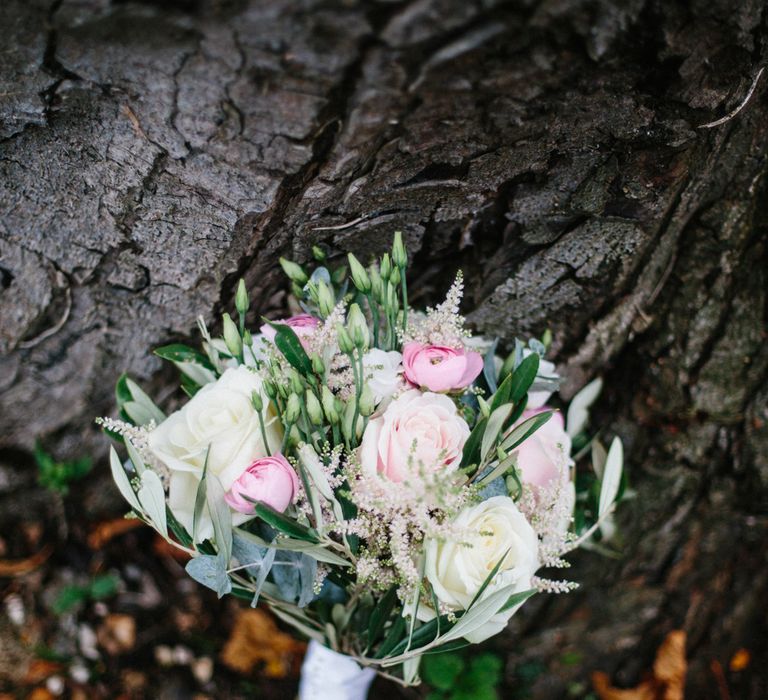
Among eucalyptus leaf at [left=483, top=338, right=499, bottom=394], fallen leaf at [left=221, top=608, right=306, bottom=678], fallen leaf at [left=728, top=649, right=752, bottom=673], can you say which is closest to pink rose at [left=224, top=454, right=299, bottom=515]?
eucalyptus leaf at [left=483, top=338, right=499, bottom=394]

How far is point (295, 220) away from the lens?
0.98 m

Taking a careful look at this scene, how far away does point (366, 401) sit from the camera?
2.60 ft

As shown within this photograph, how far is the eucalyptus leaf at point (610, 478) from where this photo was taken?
1029 millimetres

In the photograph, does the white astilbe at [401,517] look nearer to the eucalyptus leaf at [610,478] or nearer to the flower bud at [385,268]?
the flower bud at [385,268]

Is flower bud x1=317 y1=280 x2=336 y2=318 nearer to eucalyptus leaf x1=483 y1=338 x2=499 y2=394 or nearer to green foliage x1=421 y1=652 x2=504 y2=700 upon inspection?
eucalyptus leaf x1=483 y1=338 x2=499 y2=394

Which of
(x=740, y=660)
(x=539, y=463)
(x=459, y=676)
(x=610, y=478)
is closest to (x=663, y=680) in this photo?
(x=740, y=660)

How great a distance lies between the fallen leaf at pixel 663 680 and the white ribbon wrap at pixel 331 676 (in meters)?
0.85

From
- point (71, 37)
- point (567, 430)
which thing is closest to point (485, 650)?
point (567, 430)

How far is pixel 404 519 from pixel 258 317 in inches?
21.1

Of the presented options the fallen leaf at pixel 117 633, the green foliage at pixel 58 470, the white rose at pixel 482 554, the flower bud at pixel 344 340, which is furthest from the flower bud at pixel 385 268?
the fallen leaf at pixel 117 633

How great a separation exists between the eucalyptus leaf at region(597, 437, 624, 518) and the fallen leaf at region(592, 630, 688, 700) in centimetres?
92

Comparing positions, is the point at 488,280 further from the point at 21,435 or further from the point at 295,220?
the point at 21,435

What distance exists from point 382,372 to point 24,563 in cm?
140

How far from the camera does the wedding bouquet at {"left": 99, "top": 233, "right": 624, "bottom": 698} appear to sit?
762mm
